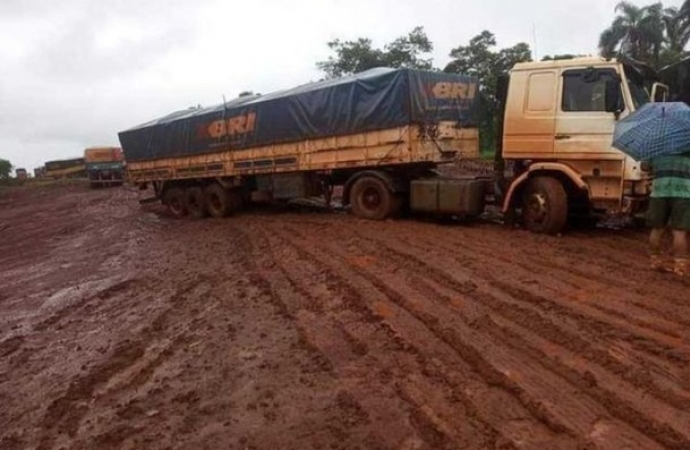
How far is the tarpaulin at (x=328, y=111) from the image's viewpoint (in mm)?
11422

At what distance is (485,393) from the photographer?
404 centimetres

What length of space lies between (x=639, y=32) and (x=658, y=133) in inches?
1178

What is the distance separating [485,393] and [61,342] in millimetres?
4726

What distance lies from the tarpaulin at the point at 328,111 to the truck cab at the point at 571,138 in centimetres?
231

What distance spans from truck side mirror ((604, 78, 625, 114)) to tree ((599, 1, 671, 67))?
25832 mm

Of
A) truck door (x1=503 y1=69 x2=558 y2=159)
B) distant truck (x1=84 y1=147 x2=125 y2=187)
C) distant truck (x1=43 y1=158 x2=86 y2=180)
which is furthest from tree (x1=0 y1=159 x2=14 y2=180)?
truck door (x1=503 y1=69 x2=558 y2=159)

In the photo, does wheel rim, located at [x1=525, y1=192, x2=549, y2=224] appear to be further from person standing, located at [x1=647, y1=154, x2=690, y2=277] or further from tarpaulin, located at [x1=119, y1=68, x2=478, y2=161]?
tarpaulin, located at [x1=119, y1=68, x2=478, y2=161]

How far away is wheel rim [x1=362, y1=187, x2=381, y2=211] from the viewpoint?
39.8 feet

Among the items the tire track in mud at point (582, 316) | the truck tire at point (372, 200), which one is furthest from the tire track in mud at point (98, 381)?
the truck tire at point (372, 200)

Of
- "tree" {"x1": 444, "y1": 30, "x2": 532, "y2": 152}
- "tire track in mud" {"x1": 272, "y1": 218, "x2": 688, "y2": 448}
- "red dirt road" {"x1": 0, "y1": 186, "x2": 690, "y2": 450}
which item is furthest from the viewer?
"tree" {"x1": 444, "y1": 30, "x2": 532, "y2": 152}

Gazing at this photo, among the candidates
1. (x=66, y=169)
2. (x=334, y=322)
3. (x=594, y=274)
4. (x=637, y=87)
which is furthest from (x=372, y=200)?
(x=66, y=169)

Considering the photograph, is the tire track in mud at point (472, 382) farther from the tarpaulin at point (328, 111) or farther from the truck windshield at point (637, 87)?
the tarpaulin at point (328, 111)

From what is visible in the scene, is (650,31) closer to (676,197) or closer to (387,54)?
(387,54)

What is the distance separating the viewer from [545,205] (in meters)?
9.28
